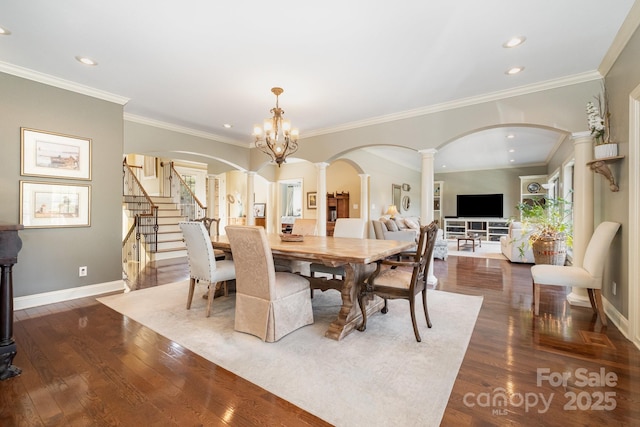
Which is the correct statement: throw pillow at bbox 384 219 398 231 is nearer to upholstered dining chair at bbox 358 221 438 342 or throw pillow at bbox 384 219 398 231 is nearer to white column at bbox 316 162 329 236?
white column at bbox 316 162 329 236

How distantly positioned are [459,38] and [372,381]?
2.94m

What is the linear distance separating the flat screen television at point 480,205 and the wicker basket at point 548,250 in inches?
225

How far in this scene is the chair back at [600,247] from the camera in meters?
2.75

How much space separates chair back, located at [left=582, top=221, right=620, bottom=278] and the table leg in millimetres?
2247

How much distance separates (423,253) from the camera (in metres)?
2.64

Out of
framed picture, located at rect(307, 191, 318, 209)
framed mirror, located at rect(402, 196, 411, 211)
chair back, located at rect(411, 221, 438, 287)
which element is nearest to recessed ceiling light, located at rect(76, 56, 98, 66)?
chair back, located at rect(411, 221, 438, 287)

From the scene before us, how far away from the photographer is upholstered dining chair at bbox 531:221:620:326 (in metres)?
2.78

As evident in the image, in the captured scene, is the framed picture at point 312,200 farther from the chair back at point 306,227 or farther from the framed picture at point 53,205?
the framed picture at point 53,205

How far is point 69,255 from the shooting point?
364 cm

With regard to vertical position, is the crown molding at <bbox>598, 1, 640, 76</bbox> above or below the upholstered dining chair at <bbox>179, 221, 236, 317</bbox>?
above

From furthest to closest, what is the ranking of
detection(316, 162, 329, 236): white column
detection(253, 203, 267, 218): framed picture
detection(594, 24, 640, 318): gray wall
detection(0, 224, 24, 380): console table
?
detection(253, 203, 267, 218): framed picture < detection(316, 162, 329, 236): white column < detection(594, 24, 640, 318): gray wall < detection(0, 224, 24, 380): console table

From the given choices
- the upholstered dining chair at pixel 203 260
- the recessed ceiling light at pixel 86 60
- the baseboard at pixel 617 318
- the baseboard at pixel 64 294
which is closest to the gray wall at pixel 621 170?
the baseboard at pixel 617 318

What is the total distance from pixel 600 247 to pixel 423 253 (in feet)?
5.92

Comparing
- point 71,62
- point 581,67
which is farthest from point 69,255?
point 581,67
